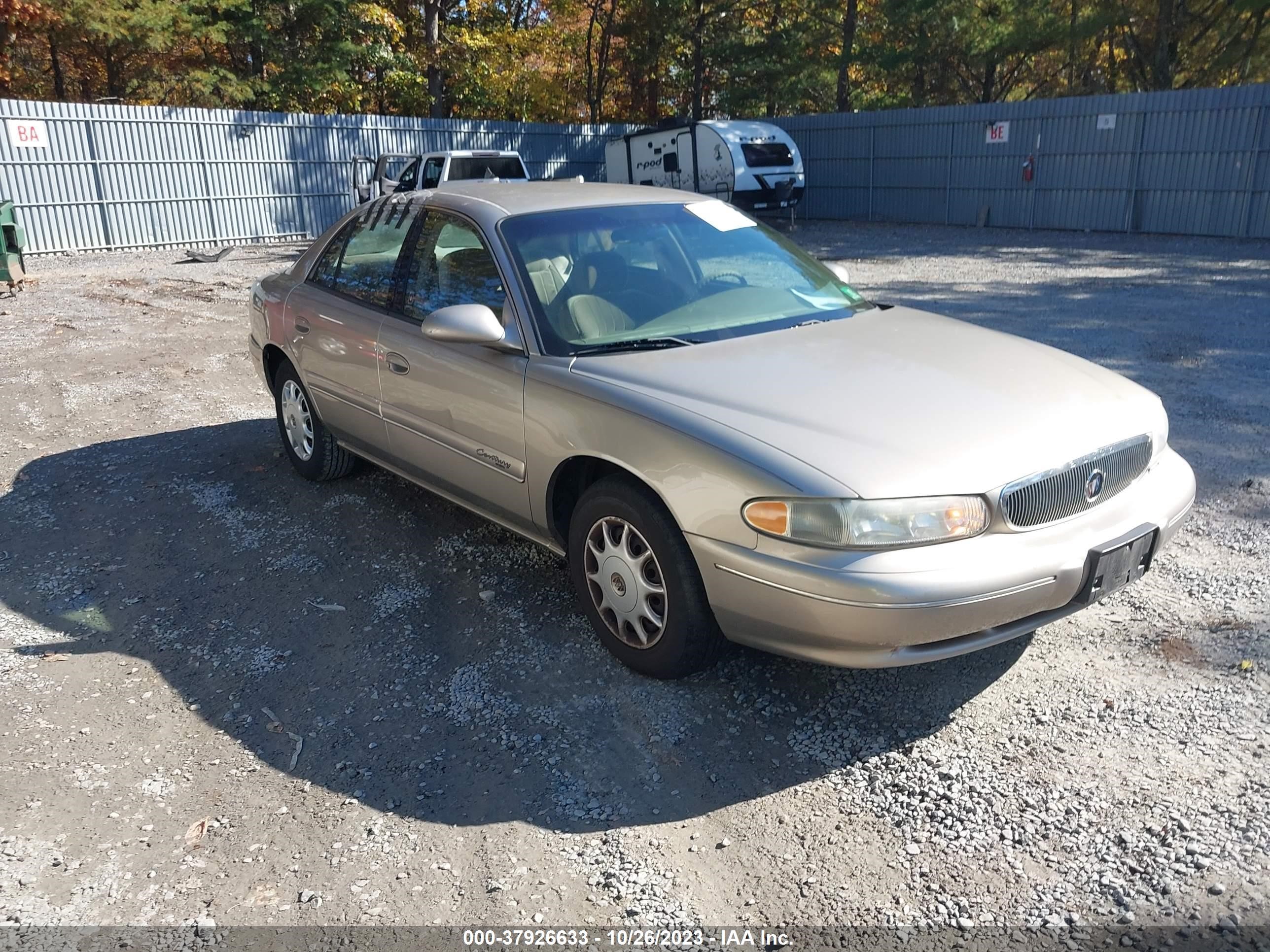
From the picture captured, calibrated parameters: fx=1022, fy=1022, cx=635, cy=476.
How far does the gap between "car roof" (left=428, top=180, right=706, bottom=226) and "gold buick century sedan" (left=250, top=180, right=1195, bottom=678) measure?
2 cm

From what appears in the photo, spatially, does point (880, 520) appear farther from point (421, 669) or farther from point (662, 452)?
point (421, 669)

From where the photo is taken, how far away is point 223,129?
837 inches

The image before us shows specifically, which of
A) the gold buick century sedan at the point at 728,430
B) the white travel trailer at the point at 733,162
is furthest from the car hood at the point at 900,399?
the white travel trailer at the point at 733,162

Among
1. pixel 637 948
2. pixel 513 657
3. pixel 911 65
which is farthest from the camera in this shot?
pixel 911 65

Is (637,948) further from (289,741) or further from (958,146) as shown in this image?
(958,146)

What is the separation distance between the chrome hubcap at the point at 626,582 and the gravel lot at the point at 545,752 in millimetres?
214

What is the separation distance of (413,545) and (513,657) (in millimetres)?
1296

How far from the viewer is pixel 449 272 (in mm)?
4426

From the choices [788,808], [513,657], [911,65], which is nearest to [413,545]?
[513,657]

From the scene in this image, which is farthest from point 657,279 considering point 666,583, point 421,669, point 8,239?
point 8,239

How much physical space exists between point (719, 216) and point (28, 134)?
18.4 meters

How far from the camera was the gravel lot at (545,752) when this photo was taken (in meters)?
2.63

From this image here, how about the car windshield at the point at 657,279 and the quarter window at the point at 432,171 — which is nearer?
the car windshield at the point at 657,279

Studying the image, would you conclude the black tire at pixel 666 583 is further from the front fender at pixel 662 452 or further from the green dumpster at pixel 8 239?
the green dumpster at pixel 8 239
